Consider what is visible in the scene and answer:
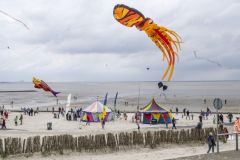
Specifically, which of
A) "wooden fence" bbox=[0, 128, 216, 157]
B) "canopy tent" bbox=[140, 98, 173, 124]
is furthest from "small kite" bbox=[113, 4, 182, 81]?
"canopy tent" bbox=[140, 98, 173, 124]

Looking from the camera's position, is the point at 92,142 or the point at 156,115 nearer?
the point at 92,142

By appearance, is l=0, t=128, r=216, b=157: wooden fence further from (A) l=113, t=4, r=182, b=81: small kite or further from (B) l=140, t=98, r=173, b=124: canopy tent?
(B) l=140, t=98, r=173, b=124: canopy tent

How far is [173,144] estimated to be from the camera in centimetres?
1786

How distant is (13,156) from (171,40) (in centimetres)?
923

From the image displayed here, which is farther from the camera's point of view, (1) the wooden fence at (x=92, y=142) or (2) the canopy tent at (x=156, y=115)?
(2) the canopy tent at (x=156, y=115)

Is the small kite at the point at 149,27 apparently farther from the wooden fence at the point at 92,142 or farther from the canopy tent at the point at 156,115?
the canopy tent at the point at 156,115

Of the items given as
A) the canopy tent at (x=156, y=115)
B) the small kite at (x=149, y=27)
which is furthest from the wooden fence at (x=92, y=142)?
the canopy tent at (x=156, y=115)

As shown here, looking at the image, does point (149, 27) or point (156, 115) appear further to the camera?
point (156, 115)

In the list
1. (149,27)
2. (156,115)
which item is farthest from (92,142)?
(156,115)

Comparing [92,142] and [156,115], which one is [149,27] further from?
[156,115]

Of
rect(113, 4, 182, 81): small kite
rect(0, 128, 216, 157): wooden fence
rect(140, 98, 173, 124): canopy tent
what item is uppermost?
rect(113, 4, 182, 81): small kite

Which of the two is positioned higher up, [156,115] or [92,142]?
[156,115]

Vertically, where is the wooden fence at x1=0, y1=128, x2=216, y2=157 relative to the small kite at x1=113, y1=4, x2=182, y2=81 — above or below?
below

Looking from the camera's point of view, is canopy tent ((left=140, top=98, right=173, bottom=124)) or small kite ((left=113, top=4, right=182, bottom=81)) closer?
small kite ((left=113, top=4, right=182, bottom=81))
